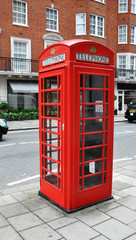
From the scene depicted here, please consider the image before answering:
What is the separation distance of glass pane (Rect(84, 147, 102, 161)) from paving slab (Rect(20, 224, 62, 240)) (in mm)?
1112

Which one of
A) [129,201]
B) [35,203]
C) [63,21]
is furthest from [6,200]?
[63,21]

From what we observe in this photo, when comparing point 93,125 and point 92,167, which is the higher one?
point 93,125

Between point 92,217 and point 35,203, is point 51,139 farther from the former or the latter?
point 92,217

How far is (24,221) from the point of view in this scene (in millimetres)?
3180

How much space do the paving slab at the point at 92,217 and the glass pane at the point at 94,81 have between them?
5.98 feet

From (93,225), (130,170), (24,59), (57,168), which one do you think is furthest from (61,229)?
(24,59)

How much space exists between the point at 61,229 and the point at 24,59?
19564 mm

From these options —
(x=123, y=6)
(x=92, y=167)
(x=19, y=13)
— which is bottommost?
(x=92, y=167)

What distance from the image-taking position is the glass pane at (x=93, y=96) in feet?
11.2

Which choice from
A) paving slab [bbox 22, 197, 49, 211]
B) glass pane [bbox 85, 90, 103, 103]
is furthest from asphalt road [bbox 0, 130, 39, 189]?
glass pane [bbox 85, 90, 103, 103]

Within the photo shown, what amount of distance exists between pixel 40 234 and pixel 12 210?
0.80 metres

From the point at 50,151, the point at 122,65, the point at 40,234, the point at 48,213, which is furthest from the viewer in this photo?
the point at 122,65

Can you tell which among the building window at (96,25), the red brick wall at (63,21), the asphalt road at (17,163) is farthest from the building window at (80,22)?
the asphalt road at (17,163)

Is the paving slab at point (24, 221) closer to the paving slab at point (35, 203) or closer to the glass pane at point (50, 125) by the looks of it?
the paving slab at point (35, 203)
